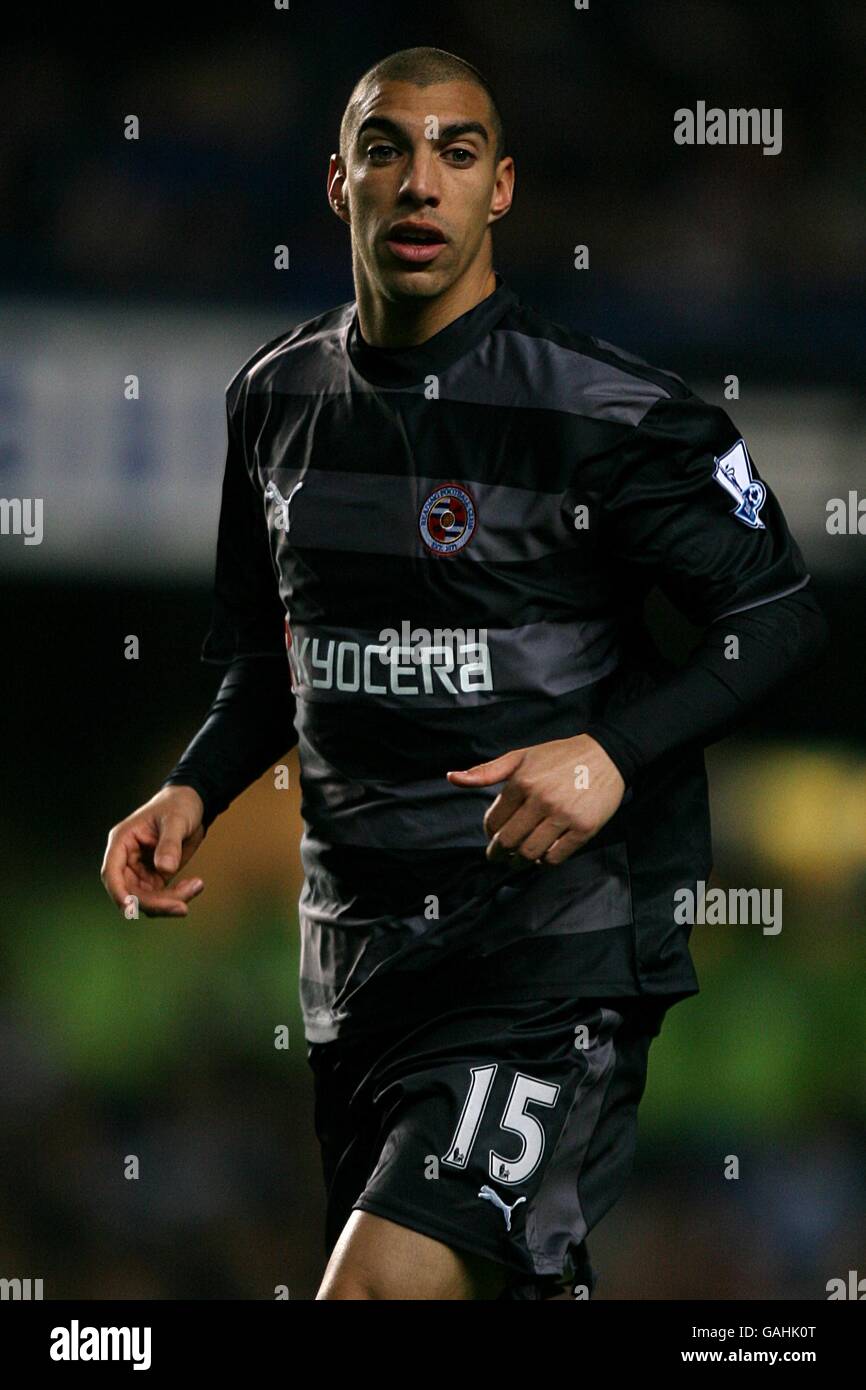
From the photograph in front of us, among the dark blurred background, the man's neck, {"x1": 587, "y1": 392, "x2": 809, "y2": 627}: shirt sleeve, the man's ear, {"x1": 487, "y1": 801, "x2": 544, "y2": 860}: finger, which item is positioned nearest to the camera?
{"x1": 487, "y1": 801, "x2": 544, "y2": 860}: finger

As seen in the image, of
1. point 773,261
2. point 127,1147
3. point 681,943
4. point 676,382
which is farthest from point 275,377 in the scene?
point 127,1147

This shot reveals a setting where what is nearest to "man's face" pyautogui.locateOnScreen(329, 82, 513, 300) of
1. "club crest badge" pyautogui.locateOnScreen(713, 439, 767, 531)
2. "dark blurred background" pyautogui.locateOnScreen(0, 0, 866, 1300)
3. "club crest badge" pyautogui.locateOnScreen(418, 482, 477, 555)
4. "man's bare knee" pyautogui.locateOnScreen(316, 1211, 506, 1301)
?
"club crest badge" pyautogui.locateOnScreen(418, 482, 477, 555)

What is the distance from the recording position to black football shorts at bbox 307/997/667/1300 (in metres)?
2.02

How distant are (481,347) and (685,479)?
0.29 metres

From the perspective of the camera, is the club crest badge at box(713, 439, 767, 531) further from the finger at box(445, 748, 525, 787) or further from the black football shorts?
the black football shorts

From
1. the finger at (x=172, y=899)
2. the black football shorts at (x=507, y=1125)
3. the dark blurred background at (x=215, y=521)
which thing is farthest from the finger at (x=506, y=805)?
the dark blurred background at (x=215, y=521)

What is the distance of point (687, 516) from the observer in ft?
7.04

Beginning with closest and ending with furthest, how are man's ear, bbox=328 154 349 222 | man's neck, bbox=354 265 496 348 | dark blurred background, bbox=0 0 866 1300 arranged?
man's neck, bbox=354 265 496 348 → man's ear, bbox=328 154 349 222 → dark blurred background, bbox=0 0 866 1300

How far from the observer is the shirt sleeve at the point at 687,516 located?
214cm

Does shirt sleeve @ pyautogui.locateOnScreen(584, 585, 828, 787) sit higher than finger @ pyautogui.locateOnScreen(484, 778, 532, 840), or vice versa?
shirt sleeve @ pyautogui.locateOnScreen(584, 585, 828, 787)

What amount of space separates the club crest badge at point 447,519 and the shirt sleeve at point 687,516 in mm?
143

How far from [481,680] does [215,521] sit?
1.91 meters

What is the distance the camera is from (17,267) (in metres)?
3.89

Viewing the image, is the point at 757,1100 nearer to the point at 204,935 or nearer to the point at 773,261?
the point at 204,935
